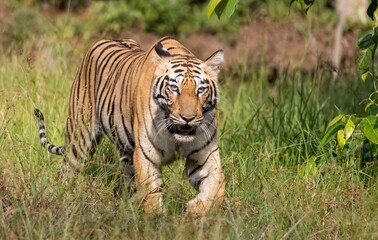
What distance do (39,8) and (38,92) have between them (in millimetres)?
6455

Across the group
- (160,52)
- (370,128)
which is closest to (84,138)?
(160,52)

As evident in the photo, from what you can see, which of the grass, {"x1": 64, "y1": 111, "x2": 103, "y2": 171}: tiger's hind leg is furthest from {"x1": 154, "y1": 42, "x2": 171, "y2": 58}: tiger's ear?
{"x1": 64, "y1": 111, "x2": 103, "y2": 171}: tiger's hind leg

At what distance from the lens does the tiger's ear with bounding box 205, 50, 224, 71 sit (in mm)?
5180

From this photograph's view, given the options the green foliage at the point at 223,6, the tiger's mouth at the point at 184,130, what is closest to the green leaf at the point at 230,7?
the green foliage at the point at 223,6

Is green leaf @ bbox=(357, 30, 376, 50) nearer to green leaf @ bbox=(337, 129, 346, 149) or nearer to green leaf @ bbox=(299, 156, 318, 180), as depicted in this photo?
green leaf @ bbox=(337, 129, 346, 149)

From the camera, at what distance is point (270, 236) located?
4.39 metres

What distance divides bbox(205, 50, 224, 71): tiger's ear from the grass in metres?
0.56

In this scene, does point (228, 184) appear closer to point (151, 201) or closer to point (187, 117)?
point (151, 201)

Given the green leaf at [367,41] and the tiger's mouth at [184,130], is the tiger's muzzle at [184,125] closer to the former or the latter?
the tiger's mouth at [184,130]

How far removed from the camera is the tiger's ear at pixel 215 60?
204 inches

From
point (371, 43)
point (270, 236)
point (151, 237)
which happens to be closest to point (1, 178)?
point (151, 237)

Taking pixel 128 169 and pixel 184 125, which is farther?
pixel 128 169

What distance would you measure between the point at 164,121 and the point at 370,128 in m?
1.04

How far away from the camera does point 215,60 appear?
5195 millimetres
